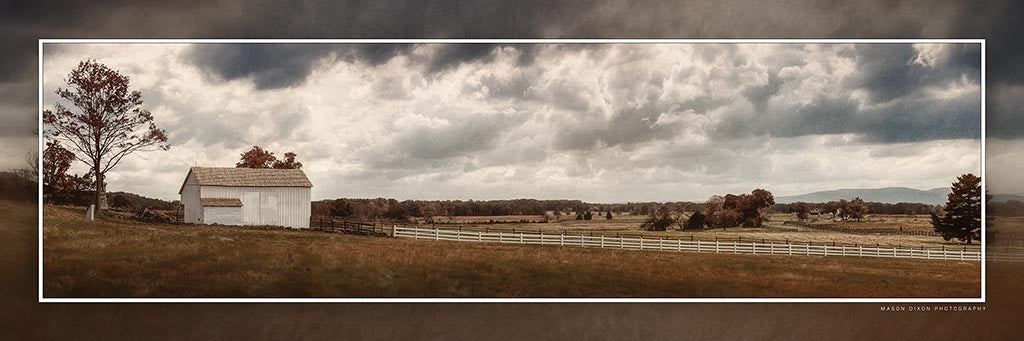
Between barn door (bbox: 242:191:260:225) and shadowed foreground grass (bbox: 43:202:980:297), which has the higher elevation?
barn door (bbox: 242:191:260:225)

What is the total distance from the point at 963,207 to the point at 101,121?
10.6 metres

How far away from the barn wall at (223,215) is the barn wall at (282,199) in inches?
7.3

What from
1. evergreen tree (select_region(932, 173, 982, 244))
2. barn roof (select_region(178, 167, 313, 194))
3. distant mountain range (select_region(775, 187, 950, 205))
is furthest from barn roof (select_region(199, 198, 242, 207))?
evergreen tree (select_region(932, 173, 982, 244))

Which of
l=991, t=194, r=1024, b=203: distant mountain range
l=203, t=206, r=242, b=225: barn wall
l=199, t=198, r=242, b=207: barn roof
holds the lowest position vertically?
l=203, t=206, r=242, b=225: barn wall

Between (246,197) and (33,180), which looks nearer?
(33,180)

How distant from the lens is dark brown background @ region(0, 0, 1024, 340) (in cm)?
939

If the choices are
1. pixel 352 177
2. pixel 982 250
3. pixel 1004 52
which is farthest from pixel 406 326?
pixel 1004 52

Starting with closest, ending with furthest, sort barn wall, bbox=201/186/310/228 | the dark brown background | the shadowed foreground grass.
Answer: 1. the dark brown background
2. the shadowed foreground grass
3. barn wall, bbox=201/186/310/228

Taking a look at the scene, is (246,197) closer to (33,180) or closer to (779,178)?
(33,180)

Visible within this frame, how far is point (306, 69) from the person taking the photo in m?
9.66

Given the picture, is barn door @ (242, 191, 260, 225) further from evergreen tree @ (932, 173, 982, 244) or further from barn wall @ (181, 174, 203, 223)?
evergreen tree @ (932, 173, 982, 244)

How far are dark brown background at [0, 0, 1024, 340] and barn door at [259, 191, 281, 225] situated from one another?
46.7 inches

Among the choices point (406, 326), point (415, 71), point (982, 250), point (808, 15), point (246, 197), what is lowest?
point (406, 326)

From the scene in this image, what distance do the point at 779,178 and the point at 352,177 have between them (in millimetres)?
5317
